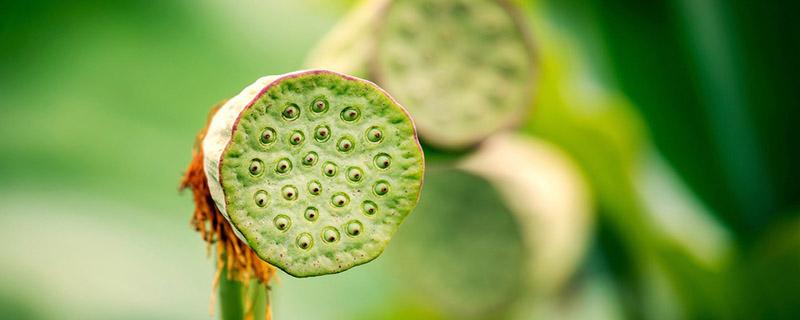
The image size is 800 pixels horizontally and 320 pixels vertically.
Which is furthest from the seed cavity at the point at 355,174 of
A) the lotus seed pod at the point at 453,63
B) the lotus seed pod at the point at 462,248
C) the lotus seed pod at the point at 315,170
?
the lotus seed pod at the point at 462,248

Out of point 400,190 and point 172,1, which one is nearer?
point 400,190

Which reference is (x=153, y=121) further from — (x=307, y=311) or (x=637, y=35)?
(x=637, y=35)

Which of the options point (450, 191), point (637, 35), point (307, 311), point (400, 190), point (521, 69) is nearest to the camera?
point (400, 190)

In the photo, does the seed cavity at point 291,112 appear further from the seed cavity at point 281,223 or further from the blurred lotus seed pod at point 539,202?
the blurred lotus seed pod at point 539,202

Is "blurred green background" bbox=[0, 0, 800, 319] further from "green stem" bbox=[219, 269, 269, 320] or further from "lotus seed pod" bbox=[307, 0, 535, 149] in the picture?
"green stem" bbox=[219, 269, 269, 320]

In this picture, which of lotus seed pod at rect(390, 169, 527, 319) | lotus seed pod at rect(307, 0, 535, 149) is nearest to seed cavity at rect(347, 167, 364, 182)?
lotus seed pod at rect(307, 0, 535, 149)

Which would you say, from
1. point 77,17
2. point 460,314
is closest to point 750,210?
point 460,314
